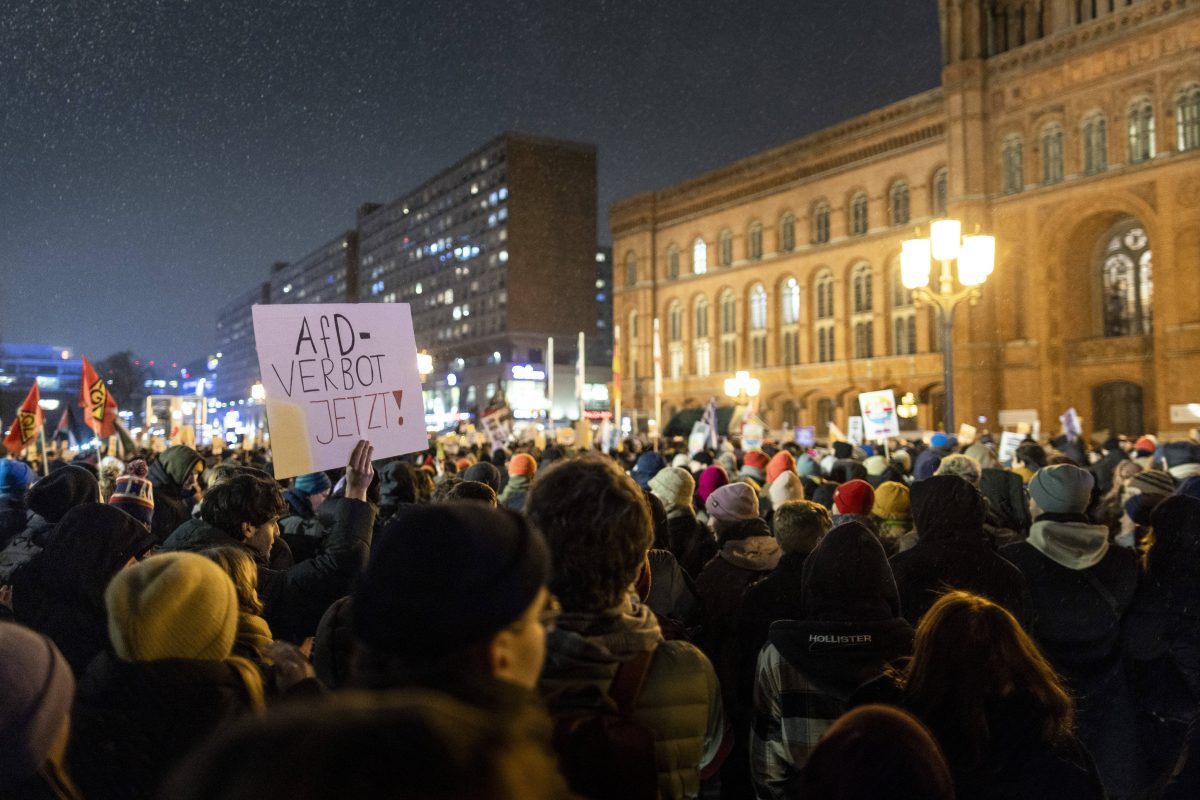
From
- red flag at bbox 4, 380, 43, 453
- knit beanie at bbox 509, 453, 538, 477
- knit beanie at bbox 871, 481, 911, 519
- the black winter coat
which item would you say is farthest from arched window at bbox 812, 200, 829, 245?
the black winter coat

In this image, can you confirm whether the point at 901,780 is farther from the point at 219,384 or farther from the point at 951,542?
the point at 219,384

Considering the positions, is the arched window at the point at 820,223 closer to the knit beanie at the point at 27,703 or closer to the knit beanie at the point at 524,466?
the knit beanie at the point at 524,466

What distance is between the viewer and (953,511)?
4258 mm

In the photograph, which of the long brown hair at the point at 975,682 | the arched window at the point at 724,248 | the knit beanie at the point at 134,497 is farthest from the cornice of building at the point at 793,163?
the long brown hair at the point at 975,682

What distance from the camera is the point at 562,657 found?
2.05m

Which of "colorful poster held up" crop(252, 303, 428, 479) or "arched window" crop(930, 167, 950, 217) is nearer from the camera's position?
"colorful poster held up" crop(252, 303, 428, 479)

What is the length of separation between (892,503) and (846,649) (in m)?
3.20

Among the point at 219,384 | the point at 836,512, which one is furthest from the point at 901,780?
the point at 219,384

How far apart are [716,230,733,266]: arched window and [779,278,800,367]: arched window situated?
473 centimetres

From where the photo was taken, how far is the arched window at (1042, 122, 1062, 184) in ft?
124

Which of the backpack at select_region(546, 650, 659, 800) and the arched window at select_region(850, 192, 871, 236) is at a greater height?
the arched window at select_region(850, 192, 871, 236)

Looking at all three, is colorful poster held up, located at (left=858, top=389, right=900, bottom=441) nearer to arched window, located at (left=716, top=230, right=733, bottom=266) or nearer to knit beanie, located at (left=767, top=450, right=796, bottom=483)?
knit beanie, located at (left=767, top=450, right=796, bottom=483)

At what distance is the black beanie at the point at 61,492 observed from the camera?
505 cm

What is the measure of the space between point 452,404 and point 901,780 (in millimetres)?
99031
